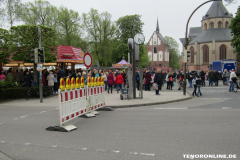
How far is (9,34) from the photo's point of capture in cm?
1608

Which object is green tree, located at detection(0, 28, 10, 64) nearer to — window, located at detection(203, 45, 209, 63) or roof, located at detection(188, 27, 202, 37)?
window, located at detection(203, 45, 209, 63)

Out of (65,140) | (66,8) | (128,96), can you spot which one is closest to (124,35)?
(66,8)

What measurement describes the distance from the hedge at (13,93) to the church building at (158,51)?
85019 mm

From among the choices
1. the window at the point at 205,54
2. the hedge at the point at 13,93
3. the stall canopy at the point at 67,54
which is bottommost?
the hedge at the point at 13,93

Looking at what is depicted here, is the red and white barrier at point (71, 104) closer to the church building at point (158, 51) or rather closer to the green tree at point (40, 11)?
the green tree at point (40, 11)

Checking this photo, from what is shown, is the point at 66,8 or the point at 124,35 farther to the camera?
the point at 124,35

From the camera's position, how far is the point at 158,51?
97.2 m

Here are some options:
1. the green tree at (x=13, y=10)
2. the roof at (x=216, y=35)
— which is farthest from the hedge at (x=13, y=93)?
the roof at (x=216, y=35)

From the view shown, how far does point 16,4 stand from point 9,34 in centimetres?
1909

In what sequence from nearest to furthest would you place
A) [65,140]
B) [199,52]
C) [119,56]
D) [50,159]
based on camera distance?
[50,159], [65,140], [119,56], [199,52]

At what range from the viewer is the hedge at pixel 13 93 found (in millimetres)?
15094

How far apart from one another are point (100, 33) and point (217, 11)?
43.8m

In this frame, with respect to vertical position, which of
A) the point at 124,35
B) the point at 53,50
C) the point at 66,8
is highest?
the point at 66,8

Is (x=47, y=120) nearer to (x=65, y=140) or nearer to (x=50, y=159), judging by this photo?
(x=65, y=140)
